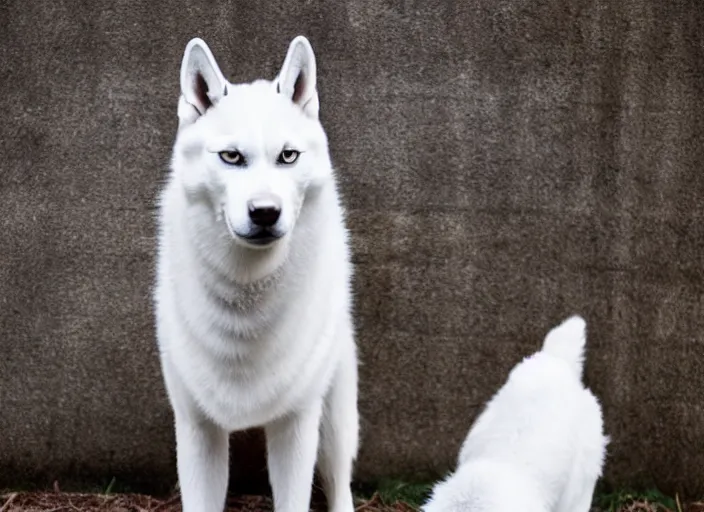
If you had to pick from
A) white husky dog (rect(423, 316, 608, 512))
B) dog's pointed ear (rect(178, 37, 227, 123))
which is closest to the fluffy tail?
white husky dog (rect(423, 316, 608, 512))

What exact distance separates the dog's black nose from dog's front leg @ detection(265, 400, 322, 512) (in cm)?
94

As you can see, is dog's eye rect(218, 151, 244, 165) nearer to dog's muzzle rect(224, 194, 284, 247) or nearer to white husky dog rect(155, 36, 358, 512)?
white husky dog rect(155, 36, 358, 512)

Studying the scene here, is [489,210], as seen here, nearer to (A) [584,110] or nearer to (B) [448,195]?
(B) [448,195]

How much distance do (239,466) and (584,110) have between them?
2.45 metres

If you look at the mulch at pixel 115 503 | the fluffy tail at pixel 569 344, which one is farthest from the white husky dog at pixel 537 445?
the mulch at pixel 115 503

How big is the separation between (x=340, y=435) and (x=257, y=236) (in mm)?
1351

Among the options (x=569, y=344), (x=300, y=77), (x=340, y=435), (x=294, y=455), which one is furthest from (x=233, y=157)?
(x=569, y=344)

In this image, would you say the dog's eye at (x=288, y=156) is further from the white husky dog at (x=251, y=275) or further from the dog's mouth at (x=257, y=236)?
the dog's mouth at (x=257, y=236)

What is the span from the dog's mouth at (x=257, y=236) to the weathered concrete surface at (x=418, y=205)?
4.78 feet

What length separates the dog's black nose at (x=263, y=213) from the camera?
284cm

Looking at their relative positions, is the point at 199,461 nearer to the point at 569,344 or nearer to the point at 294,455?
the point at 294,455

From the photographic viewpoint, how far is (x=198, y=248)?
3.27 meters

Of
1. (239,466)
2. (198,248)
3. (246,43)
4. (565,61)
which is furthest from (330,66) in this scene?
(239,466)

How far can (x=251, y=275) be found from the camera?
326 cm
